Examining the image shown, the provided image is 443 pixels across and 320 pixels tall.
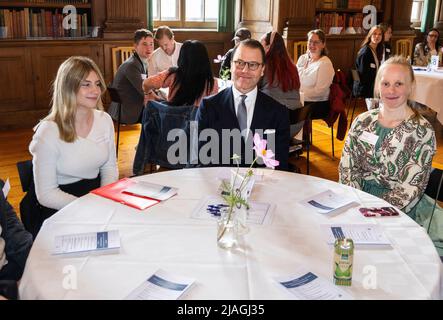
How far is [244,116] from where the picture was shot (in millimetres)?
2881

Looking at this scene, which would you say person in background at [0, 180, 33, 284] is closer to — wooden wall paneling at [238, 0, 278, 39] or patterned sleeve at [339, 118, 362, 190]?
patterned sleeve at [339, 118, 362, 190]

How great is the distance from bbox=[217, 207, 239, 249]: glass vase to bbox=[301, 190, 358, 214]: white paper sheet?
0.48m

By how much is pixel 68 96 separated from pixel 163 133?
1.34 m

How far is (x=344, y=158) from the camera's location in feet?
9.13

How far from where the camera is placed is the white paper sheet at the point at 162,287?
1.38 meters

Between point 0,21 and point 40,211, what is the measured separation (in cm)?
430

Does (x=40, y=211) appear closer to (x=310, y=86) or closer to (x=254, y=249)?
(x=254, y=249)

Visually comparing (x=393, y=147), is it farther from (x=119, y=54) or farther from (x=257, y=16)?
(x=257, y=16)

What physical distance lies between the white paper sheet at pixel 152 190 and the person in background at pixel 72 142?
1.45 feet

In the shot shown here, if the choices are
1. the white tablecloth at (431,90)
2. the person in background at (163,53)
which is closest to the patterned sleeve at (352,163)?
the white tablecloth at (431,90)

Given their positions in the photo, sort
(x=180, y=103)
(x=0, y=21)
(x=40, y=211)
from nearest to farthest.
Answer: (x=40, y=211)
(x=180, y=103)
(x=0, y=21)

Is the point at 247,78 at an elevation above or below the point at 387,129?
above
